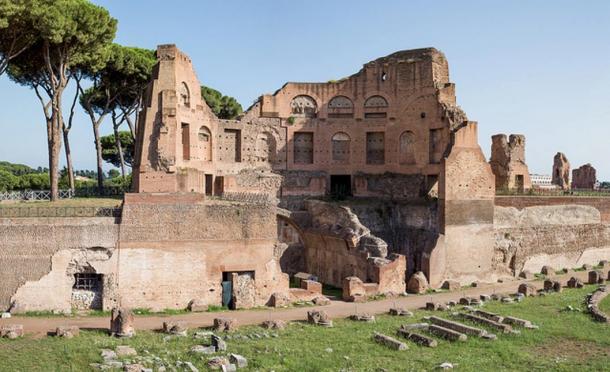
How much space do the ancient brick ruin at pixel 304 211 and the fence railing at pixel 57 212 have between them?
0.39m

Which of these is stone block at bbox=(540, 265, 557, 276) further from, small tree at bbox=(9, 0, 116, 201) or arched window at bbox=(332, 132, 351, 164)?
small tree at bbox=(9, 0, 116, 201)

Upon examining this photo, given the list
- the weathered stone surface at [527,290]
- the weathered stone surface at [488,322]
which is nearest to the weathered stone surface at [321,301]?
the weathered stone surface at [488,322]

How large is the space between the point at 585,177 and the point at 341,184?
21905mm

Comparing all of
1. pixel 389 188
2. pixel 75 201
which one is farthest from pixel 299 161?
pixel 75 201

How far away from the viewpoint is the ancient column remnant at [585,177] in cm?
4203

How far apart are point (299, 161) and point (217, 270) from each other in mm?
13024

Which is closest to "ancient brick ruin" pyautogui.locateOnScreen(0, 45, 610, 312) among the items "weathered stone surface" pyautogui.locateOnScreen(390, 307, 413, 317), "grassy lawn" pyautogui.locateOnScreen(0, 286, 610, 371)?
"weathered stone surface" pyautogui.locateOnScreen(390, 307, 413, 317)

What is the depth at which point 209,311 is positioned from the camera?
18.7 meters

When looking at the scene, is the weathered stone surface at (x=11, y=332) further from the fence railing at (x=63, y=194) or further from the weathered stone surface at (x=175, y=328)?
the fence railing at (x=63, y=194)

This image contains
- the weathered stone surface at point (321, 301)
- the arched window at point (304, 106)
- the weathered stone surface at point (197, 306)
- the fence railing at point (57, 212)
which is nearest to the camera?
the fence railing at point (57, 212)

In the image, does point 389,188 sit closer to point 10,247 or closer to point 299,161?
point 299,161

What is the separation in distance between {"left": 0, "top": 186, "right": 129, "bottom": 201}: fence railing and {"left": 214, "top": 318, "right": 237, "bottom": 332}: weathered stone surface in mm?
11316

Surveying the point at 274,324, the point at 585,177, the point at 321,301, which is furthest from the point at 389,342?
→ the point at 585,177

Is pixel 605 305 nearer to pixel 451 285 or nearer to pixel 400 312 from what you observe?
pixel 451 285
